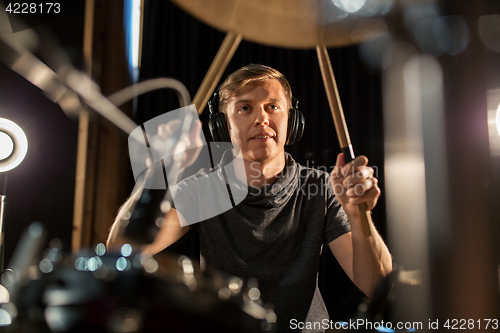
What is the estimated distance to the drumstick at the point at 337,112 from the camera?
2.07 feet

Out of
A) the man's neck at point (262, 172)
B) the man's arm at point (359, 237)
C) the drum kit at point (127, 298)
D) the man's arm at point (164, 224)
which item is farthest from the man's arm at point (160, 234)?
the drum kit at point (127, 298)

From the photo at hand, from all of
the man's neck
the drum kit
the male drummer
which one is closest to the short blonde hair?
the male drummer

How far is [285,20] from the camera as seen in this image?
61 cm

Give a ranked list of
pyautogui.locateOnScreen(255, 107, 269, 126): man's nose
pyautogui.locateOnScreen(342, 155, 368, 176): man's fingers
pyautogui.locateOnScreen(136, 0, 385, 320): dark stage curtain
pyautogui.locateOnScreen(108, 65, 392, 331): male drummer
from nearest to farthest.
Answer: pyautogui.locateOnScreen(342, 155, 368, 176): man's fingers
pyautogui.locateOnScreen(108, 65, 392, 331): male drummer
pyautogui.locateOnScreen(255, 107, 269, 126): man's nose
pyautogui.locateOnScreen(136, 0, 385, 320): dark stage curtain

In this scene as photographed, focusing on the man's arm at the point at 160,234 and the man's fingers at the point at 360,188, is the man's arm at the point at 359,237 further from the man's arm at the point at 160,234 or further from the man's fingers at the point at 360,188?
the man's arm at the point at 160,234

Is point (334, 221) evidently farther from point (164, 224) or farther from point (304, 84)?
point (304, 84)

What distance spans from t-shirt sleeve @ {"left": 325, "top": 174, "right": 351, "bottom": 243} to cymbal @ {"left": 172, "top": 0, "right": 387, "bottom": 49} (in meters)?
0.45

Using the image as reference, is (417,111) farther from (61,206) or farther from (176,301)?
(61,206)

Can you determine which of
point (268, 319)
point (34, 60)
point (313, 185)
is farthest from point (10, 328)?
point (34, 60)

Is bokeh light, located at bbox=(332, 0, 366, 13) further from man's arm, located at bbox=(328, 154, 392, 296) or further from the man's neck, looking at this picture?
the man's neck

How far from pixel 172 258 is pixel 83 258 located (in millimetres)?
74

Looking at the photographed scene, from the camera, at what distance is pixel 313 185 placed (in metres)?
1.09

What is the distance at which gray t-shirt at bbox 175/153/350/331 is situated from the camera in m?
0.93

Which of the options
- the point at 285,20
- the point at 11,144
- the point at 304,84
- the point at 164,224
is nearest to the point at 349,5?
the point at 285,20
